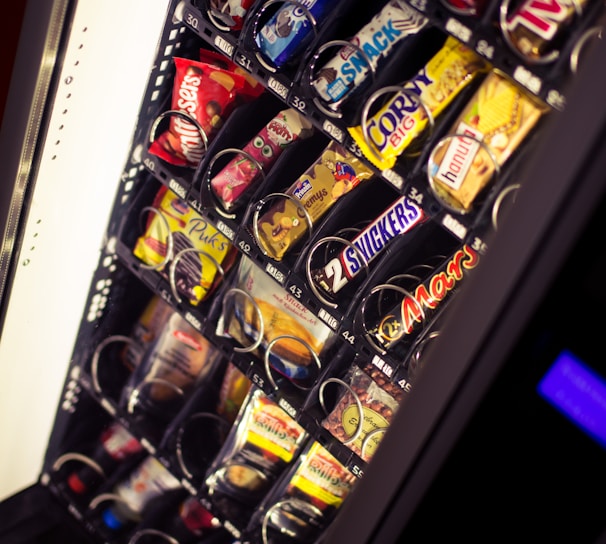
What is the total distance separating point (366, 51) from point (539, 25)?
0.35m

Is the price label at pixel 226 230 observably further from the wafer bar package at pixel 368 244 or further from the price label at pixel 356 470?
the price label at pixel 356 470

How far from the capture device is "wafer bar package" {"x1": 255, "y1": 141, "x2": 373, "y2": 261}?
1552 millimetres

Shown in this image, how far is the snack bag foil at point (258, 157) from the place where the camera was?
162cm

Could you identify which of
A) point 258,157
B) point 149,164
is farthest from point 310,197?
point 149,164

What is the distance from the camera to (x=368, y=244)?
59.9 inches

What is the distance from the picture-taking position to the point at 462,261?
1422 millimetres

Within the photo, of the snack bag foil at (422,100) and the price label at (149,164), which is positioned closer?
the snack bag foil at (422,100)

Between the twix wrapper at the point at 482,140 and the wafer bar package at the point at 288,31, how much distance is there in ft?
1.17

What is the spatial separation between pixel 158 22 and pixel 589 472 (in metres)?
1.18

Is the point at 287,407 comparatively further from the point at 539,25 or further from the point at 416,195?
the point at 539,25

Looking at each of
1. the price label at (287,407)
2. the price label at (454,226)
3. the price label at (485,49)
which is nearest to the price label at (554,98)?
the price label at (485,49)

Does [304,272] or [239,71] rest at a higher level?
[239,71]

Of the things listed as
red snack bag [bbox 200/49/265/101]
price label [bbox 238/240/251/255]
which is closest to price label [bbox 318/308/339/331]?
price label [bbox 238/240/251/255]

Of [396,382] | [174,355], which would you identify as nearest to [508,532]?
[396,382]
